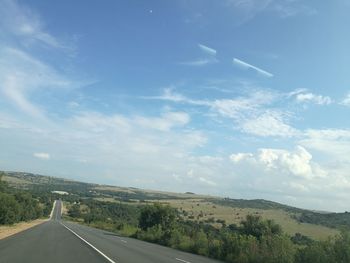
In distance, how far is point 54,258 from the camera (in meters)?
18.7

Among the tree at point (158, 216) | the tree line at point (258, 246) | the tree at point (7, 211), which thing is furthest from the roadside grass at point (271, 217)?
the tree at point (7, 211)

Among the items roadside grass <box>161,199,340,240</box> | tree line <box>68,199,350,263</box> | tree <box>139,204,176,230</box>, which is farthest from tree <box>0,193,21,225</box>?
roadside grass <box>161,199,340,240</box>

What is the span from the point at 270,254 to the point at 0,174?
57.0 m

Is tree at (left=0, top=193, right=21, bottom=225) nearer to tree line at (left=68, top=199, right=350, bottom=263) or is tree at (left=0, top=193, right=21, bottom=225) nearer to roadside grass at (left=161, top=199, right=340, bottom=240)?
tree line at (left=68, top=199, right=350, bottom=263)

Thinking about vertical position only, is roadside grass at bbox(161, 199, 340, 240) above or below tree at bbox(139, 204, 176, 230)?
above

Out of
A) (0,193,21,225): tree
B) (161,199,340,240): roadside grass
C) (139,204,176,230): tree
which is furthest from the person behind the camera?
(0,193,21,225): tree

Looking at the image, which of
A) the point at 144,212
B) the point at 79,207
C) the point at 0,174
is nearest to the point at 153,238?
the point at 144,212

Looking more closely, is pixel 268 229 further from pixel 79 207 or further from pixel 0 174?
pixel 79 207

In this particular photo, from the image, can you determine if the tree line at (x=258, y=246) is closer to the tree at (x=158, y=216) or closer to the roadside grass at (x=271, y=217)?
the roadside grass at (x=271, y=217)

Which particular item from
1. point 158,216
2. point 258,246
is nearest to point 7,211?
point 158,216

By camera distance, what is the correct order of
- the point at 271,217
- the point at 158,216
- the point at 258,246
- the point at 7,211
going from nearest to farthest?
1. the point at 258,246
2. the point at 158,216
3. the point at 7,211
4. the point at 271,217

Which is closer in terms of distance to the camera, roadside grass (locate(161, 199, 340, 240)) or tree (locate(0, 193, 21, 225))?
roadside grass (locate(161, 199, 340, 240))

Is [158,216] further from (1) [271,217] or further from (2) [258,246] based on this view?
(2) [258,246]

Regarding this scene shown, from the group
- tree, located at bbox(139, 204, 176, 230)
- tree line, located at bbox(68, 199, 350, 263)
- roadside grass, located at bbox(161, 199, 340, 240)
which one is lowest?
tree line, located at bbox(68, 199, 350, 263)
